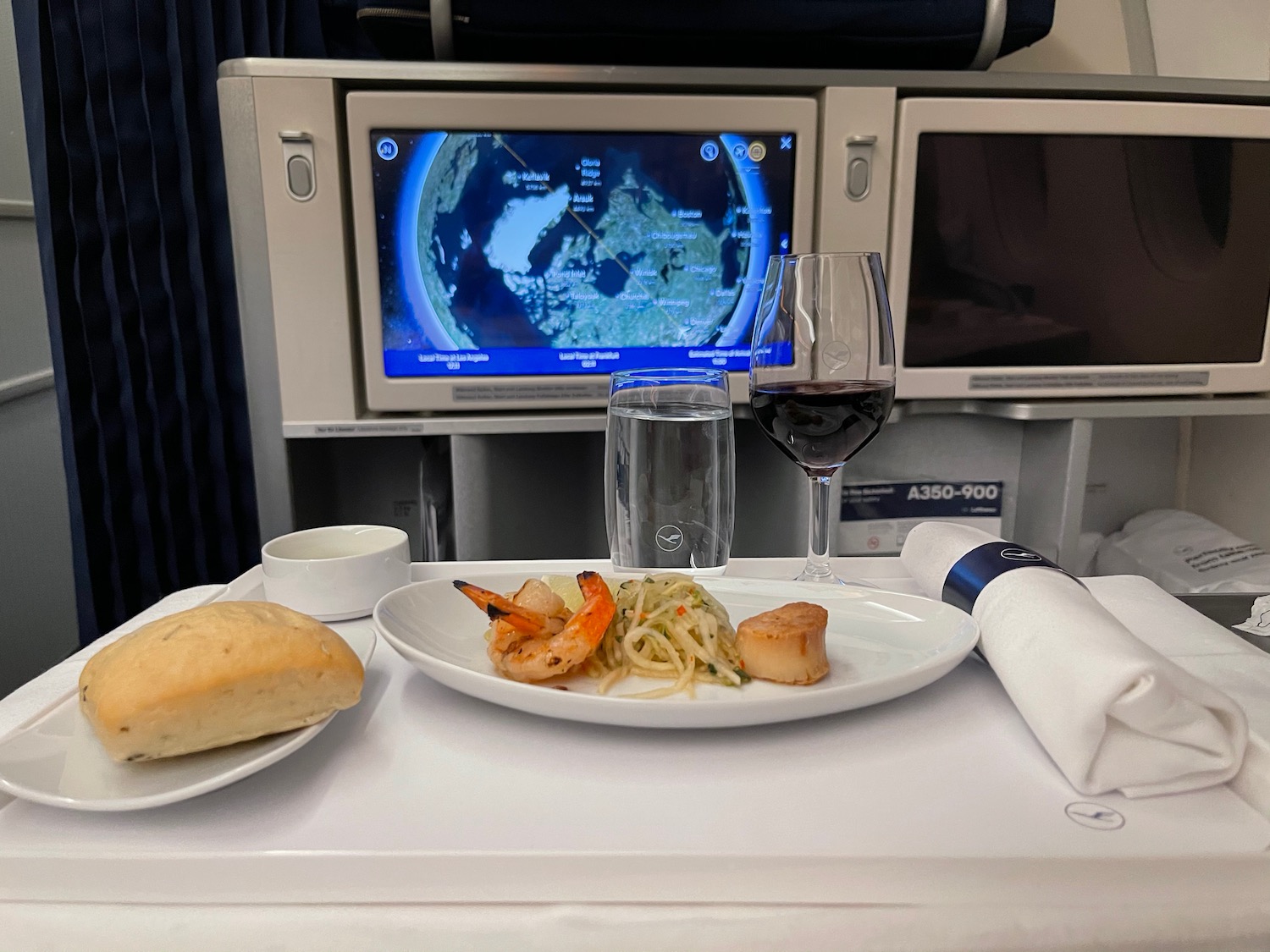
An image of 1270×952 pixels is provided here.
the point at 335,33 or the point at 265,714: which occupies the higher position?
the point at 335,33

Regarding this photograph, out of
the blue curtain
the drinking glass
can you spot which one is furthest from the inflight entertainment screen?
the drinking glass

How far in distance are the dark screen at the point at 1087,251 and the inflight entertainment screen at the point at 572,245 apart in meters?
0.22

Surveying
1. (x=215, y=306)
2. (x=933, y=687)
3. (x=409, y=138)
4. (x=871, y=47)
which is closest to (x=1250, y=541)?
(x=871, y=47)

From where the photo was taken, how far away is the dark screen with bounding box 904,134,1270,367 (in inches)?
41.5

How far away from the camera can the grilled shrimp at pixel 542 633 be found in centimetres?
38

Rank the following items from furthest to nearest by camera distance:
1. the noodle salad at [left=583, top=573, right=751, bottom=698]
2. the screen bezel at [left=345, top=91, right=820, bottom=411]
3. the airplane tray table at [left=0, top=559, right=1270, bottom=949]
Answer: the screen bezel at [left=345, top=91, right=820, bottom=411]
the noodle salad at [left=583, top=573, right=751, bottom=698]
the airplane tray table at [left=0, top=559, right=1270, bottom=949]

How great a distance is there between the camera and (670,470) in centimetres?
59

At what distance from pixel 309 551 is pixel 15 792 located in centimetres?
27

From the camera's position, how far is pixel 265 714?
1.08ft

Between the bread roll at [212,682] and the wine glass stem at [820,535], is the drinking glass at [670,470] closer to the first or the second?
the wine glass stem at [820,535]

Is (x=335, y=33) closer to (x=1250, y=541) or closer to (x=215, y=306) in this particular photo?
(x=215, y=306)

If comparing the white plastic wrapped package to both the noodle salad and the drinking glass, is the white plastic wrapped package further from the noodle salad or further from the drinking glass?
the noodle salad

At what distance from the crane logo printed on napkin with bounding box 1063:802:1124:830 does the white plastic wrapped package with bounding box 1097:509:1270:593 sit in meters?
1.13

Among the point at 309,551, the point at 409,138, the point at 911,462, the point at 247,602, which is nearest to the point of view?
the point at 247,602
